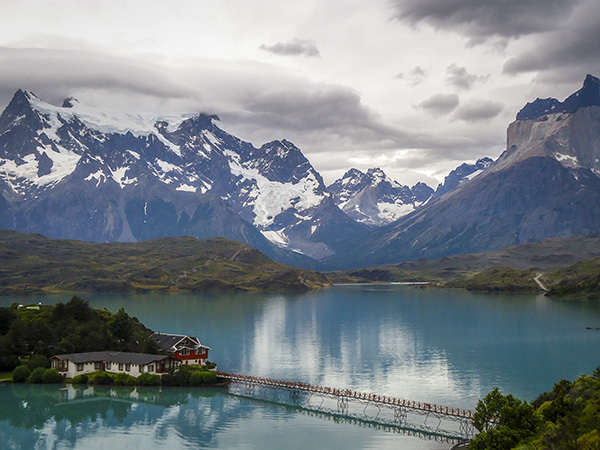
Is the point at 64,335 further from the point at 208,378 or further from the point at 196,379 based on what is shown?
the point at 208,378

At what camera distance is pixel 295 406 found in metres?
91.5

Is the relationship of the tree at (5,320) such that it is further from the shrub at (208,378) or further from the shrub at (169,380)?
the shrub at (208,378)

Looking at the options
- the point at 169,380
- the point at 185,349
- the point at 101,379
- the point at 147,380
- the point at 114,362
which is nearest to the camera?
the point at 147,380

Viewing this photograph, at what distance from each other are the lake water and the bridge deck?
4178 millimetres

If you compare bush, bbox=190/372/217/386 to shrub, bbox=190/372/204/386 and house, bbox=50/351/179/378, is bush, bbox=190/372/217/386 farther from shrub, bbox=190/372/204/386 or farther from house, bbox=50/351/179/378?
house, bbox=50/351/179/378

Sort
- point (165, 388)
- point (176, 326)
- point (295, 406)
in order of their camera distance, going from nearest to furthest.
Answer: point (295, 406), point (165, 388), point (176, 326)

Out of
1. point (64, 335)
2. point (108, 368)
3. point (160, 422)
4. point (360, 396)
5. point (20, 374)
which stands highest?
point (64, 335)

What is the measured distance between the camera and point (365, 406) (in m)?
90.9

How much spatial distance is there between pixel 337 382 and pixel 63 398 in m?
42.1

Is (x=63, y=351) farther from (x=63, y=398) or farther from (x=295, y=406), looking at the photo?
(x=295, y=406)

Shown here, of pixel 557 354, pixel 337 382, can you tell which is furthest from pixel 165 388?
pixel 557 354

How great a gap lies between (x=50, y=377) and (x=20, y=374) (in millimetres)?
4649

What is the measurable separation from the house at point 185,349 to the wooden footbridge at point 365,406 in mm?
8612

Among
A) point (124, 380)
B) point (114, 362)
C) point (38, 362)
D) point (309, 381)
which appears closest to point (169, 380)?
point (124, 380)
